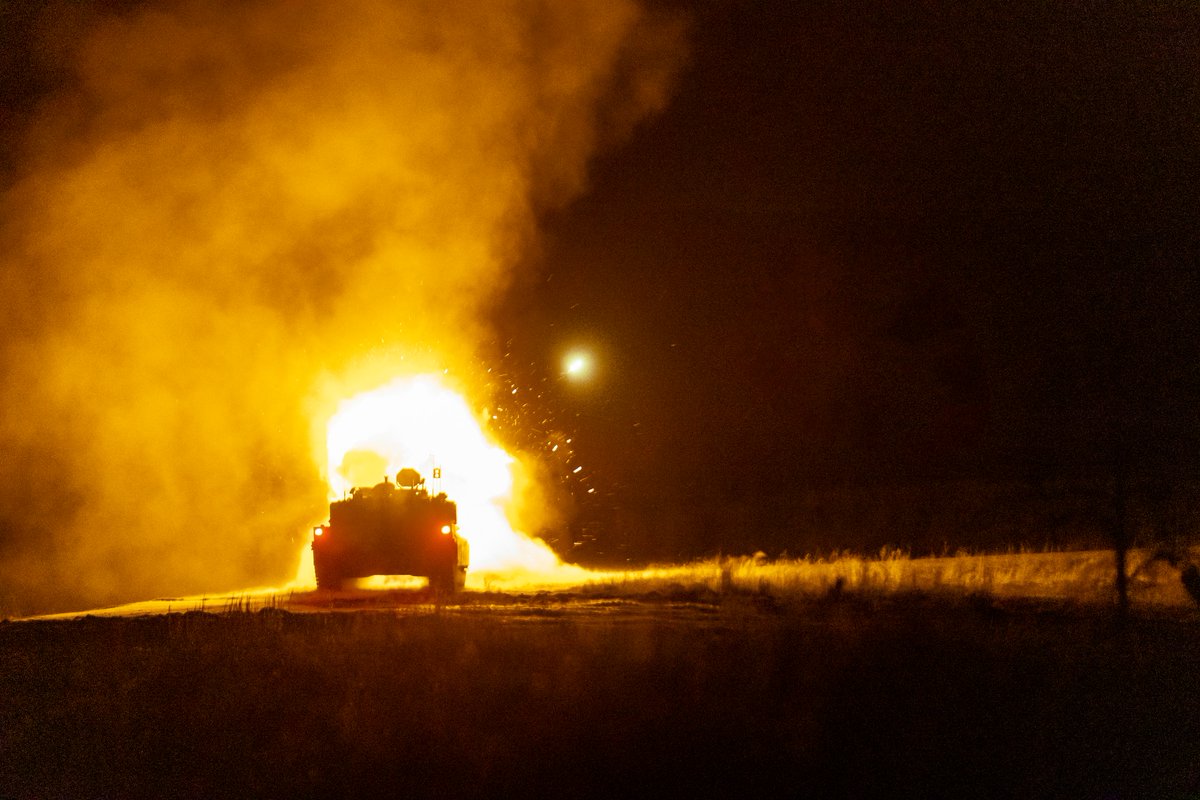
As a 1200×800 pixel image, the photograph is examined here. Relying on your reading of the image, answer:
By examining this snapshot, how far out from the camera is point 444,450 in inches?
1059

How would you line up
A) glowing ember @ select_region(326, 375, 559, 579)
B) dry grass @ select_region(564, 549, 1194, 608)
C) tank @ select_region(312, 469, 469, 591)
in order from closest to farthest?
dry grass @ select_region(564, 549, 1194, 608)
tank @ select_region(312, 469, 469, 591)
glowing ember @ select_region(326, 375, 559, 579)

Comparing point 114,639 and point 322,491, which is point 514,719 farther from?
point 322,491

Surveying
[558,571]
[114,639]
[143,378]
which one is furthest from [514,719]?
[143,378]

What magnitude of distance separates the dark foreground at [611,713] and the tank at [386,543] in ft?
18.3

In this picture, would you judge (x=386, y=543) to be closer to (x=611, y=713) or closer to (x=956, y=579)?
(x=956, y=579)

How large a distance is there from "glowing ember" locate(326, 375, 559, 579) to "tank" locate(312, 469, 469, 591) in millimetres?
7516

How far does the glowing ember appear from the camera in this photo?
1019 inches

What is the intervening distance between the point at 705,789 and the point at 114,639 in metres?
7.07

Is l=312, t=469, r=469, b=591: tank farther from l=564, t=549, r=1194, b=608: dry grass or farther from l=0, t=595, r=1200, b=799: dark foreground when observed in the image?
l=0, t=595, r=1200, b=799: dark foreground

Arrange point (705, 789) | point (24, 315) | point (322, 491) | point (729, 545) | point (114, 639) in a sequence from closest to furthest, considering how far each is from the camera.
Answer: point (705, 789) → point (114, 639) → point (24, 315) → point (322, 491) → point (729, 545)

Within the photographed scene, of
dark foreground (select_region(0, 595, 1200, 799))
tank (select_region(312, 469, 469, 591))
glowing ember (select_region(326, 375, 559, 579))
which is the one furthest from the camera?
glowing ember (select_region(326, 375, 559, 579))

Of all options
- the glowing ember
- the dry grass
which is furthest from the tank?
the glowing ember

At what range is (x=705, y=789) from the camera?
301 inches

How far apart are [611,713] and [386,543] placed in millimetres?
9532
